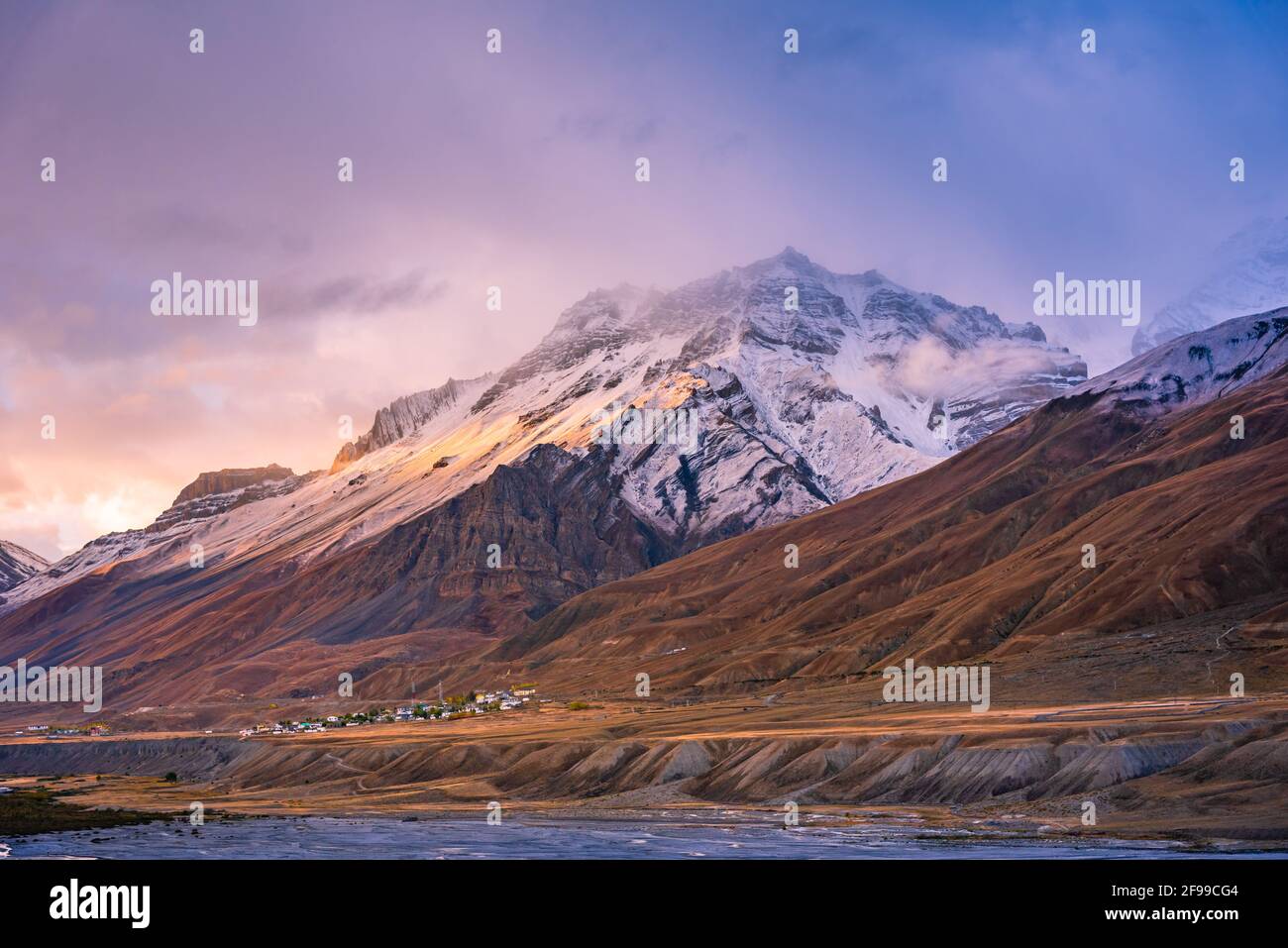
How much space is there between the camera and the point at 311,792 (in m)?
182

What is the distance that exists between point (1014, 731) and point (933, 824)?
2760 centimetres

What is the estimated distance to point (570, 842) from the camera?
103250 mm

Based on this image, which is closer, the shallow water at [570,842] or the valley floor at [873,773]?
the shallow water at [570,842]

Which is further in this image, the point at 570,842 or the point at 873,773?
the point at 873,773

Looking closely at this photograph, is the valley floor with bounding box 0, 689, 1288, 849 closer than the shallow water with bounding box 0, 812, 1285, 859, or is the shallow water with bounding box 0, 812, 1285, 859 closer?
the shallow water with bounding box 0, 812, 1285, 859

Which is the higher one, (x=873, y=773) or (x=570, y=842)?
(x=873, y=773)

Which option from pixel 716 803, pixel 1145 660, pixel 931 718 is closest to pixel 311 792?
pixel 716 803

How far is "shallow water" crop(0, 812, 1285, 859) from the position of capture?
88.2m

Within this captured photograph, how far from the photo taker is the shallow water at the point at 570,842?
88.2 meters
